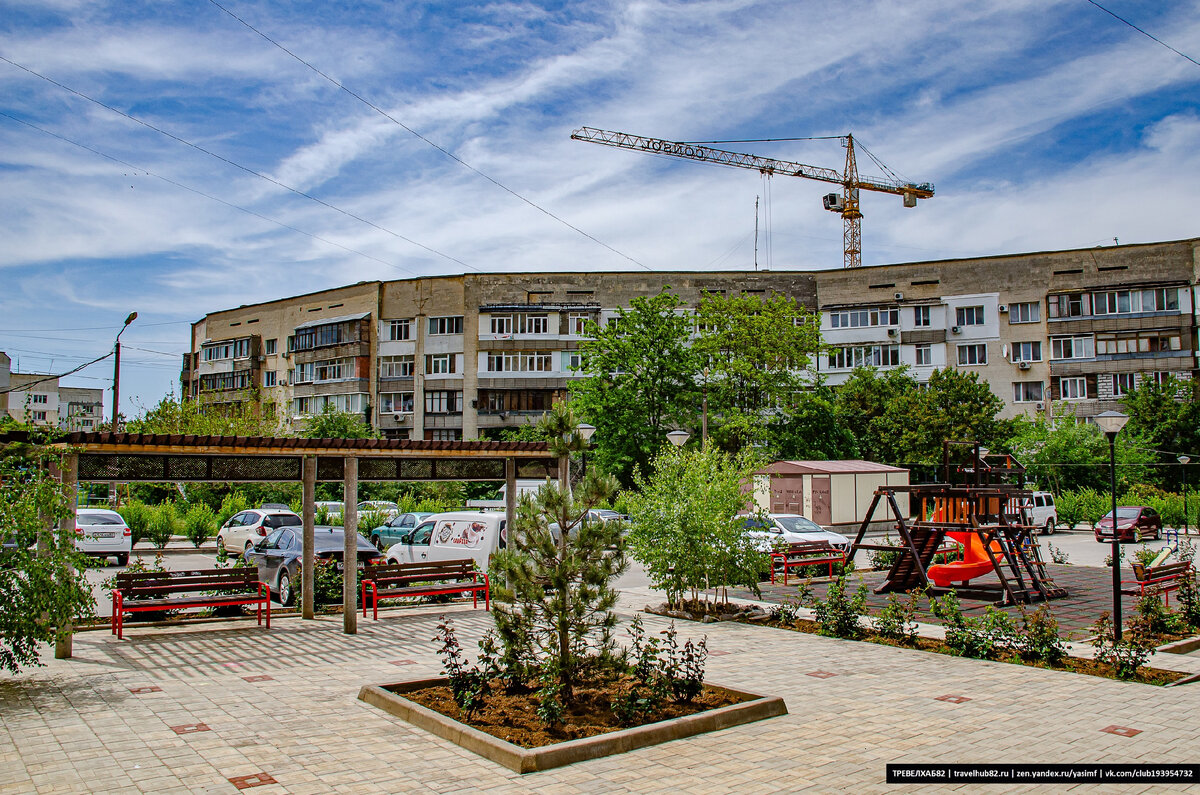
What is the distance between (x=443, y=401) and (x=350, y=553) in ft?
147

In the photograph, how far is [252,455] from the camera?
14.1 metres

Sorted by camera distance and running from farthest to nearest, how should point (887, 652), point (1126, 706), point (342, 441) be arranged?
point (342, 441) → point (887, 652) → point (1126, 706)

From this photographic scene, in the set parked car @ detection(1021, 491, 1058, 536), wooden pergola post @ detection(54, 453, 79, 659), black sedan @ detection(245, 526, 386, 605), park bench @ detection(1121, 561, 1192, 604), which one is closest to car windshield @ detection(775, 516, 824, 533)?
park bench @ detection(1121, 561, 1192, 604)

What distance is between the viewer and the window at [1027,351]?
5484 centimetres

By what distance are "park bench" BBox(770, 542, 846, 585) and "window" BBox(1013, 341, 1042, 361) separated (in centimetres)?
3862

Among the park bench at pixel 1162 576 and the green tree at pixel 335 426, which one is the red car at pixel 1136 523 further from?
the green tree at pixel 335 426

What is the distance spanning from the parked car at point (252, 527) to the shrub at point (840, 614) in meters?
18.8

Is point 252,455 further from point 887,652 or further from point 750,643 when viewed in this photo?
point 887,652

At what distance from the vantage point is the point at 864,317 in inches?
2256

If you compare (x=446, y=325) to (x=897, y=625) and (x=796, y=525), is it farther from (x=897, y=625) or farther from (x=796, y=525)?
(x=897, y=625)

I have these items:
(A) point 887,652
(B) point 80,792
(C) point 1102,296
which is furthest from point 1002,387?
(B) point 80,792

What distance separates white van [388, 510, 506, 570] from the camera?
60.8 feet

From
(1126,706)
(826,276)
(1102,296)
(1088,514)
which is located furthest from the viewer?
(826,276)

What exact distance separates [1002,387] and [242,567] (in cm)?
5063
